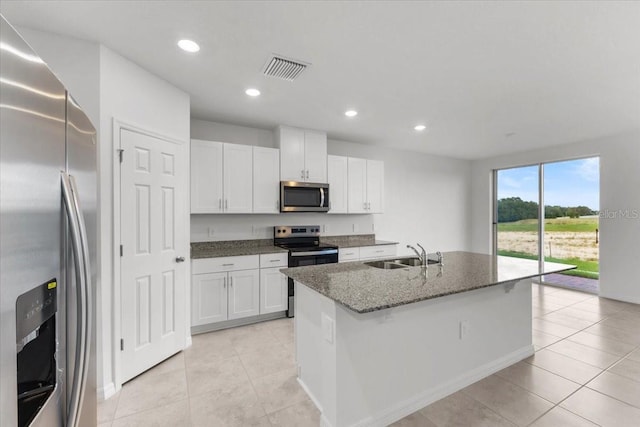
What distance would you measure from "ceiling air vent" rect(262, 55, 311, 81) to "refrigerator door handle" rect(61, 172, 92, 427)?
183cm

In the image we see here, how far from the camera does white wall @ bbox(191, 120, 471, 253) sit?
155 inches

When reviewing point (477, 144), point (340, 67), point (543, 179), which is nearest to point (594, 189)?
point (543, 179)

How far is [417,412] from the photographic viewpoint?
1.99m

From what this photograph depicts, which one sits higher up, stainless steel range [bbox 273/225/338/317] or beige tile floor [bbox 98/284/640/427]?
stainless steel range [bbox 273/225/338/317]

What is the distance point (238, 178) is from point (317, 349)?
240 cm

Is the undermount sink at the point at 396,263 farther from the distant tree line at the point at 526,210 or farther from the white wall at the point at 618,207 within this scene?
the distant tree line at the point at 526,210

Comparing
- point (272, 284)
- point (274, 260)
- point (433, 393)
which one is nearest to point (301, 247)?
point (274, 260)

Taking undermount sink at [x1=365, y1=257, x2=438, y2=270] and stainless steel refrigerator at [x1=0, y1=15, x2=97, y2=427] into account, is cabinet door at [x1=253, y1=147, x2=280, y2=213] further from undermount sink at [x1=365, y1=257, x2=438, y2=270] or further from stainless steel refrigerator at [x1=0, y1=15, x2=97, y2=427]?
stainless steel refrigerator at [x1=0, y1=15, x2=97, y2=427]

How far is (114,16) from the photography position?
71.9 inches

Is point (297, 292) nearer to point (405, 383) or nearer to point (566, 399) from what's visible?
point (405, 383)

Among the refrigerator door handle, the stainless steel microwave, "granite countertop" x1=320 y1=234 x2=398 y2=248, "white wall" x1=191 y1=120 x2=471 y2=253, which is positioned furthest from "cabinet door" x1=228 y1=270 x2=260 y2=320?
the refrigerator door handle

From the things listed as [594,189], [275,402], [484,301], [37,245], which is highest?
[594,189]

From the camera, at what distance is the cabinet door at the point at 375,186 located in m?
4.74

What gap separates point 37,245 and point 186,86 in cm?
249
